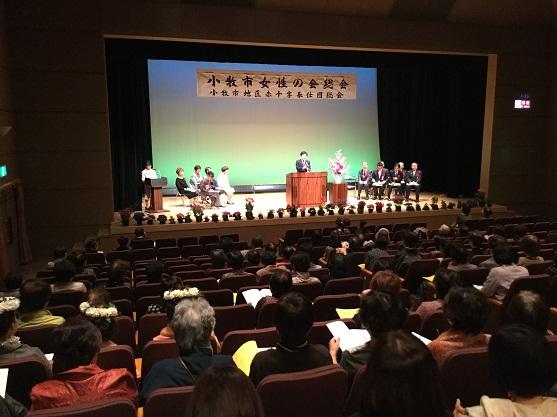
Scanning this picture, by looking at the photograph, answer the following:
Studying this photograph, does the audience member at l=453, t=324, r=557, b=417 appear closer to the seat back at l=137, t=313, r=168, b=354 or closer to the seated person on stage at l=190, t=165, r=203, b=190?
the seat back at l=137, t=313, r=168, b=354

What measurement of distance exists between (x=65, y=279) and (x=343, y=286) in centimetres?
268

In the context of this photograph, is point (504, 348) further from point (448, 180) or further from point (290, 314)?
point (448, 180)

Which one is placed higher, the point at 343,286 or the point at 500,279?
the point at 500,279

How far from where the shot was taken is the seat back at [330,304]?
3.80 meters

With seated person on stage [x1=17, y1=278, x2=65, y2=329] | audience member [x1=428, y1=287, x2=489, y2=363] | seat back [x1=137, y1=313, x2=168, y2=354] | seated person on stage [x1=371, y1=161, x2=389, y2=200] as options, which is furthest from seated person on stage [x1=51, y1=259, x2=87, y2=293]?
seated person on stage [x1=371, y1=161, x2=389, y2=200]

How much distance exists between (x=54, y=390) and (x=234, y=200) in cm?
1134

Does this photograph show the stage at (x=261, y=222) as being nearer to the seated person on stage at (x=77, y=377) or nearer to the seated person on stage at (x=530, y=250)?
the seated person on stage at (x=530, y=250)

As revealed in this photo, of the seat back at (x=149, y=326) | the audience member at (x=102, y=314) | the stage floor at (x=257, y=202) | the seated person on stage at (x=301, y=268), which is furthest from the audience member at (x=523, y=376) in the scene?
the stage floor at (x=257, y=202)

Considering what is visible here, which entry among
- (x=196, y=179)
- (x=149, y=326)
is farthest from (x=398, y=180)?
(x=149, y=326)

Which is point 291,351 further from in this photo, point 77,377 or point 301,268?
point 301,268

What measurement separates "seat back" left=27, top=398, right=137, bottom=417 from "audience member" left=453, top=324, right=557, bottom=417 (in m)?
1.22

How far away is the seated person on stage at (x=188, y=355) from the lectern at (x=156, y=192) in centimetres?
899

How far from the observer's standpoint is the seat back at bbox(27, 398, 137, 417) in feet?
5.72

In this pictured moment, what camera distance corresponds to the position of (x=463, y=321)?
2.53 m
